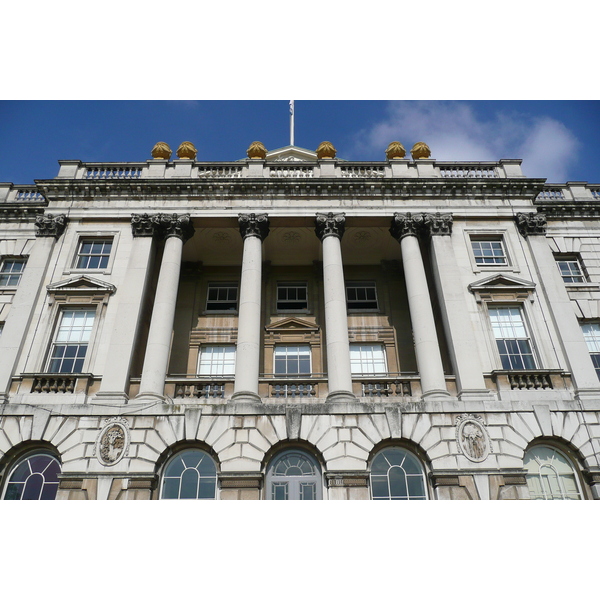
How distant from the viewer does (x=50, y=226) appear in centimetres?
2244

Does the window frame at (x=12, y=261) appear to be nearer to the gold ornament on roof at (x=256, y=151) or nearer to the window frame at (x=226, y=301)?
the window frame at (x=226, y=301)

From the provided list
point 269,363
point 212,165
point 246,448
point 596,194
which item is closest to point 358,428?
point 246,448

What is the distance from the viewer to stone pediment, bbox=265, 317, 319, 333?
78.9 feet

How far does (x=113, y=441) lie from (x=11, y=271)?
12423mm

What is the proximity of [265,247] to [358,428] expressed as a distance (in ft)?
37.4

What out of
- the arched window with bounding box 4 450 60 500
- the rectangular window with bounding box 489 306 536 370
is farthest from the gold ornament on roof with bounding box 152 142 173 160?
the rectangular window with bounding box 489 306 536 370

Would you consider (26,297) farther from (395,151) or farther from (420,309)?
(395,151)

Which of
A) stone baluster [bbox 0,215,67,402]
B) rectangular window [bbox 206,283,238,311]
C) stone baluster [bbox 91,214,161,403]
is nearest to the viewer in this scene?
stone baluster [bbox 91,214,161,403]

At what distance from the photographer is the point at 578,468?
55.1 feet

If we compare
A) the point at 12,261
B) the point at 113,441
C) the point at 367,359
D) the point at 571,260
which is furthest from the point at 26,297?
the point at 571,260

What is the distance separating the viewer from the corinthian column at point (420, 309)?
60.7ft

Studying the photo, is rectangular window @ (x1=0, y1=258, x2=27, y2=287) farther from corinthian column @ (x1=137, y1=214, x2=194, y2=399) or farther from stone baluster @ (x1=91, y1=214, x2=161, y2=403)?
corinthian column @ (x1=137, y1=214, x2=194, y2=399)

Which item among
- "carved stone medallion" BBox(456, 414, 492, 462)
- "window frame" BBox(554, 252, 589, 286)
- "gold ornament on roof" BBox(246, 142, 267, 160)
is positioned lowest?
"carved stone medallion" BBox(456, 414, 492, 462)

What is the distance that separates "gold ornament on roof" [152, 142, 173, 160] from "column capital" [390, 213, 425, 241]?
1157cm
